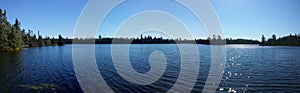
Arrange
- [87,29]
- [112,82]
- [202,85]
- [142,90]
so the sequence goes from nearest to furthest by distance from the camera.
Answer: [87,29] → [142,90] → [202,85] → [112,82]

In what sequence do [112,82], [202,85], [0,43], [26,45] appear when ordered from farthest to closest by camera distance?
1. [26,45]
2. [0,43]
3. [112,82]
4. [202,85]

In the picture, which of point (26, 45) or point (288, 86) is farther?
point (26, 45)

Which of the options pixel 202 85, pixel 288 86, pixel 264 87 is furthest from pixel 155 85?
pixel 288 86

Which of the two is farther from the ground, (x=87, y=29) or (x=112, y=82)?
(x=87, y=29)

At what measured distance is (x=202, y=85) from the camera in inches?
770

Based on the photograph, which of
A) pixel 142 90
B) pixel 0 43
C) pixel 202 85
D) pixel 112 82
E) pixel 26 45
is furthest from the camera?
pixel 26 45

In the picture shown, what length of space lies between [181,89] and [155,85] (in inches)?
106

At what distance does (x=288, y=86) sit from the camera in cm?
1886

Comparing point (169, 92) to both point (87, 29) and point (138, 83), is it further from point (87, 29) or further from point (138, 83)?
point (87, 29)

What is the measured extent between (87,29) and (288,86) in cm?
1771

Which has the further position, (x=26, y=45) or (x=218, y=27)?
(x=26, y=45)

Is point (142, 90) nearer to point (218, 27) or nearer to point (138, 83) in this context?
point (138, 83)

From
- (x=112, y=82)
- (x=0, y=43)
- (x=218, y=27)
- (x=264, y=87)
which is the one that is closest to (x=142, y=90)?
(x=112, y=82)

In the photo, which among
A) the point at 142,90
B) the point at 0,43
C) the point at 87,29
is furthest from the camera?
the point at 0,43
